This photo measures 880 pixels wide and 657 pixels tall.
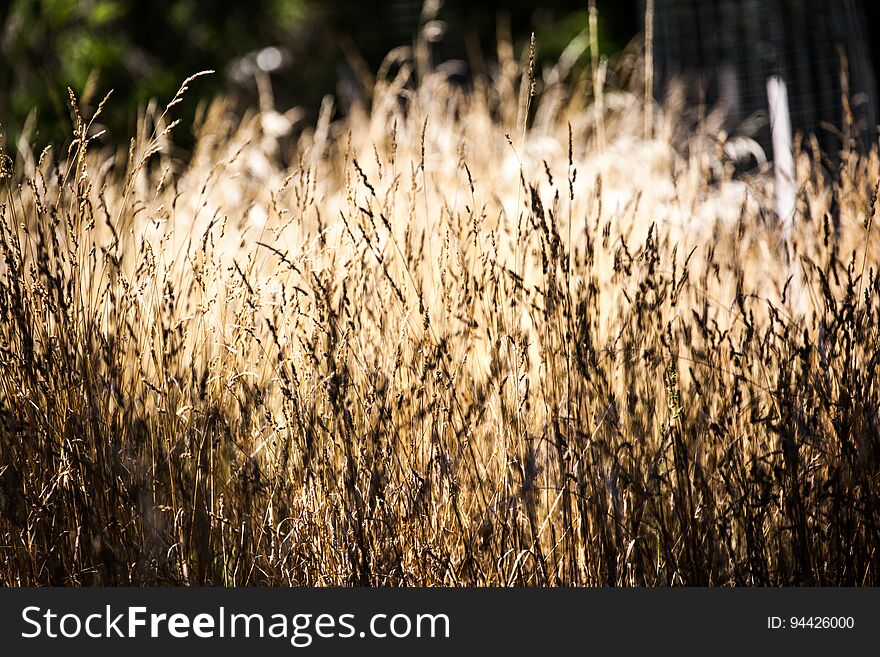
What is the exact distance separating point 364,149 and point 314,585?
8.48 feet

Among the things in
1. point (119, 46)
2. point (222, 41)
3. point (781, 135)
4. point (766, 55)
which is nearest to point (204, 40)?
point (222, 41)

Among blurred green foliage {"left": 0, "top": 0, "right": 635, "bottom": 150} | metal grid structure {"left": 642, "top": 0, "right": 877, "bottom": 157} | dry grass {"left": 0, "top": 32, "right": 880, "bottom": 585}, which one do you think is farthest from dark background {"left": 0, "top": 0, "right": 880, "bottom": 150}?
dry grass {"left": 0, "top": 32, "right": 880, "bottom": 585}

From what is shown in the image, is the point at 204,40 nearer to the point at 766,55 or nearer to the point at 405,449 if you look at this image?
the point at 766,55

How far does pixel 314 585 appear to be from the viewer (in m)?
1.51


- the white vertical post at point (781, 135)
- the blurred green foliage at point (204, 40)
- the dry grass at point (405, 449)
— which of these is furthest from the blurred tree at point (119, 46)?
the white vertical post at point (781, 135)

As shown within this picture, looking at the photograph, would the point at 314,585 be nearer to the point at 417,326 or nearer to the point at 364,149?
the point at 417,326

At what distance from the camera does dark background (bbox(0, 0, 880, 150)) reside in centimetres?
534

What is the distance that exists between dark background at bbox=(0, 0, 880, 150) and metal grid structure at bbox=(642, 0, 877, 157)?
1922mm

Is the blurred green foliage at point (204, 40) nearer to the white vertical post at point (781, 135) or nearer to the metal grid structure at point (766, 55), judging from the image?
the metal grid structure at point (766, 55)

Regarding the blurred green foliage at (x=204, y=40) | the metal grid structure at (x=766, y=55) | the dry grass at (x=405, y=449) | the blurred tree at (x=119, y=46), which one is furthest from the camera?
the blurred green foliage at (x=204, y=40)

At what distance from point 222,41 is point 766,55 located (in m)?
5.49

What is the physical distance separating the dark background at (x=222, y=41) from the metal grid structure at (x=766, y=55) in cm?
192

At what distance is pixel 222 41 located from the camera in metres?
7.83

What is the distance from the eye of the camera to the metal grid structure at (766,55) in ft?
11.1
